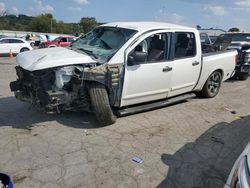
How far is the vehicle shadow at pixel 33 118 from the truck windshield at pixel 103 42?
4.29 feet

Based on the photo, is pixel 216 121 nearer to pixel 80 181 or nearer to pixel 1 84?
pixel 80 181

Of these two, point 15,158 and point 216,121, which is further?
point 216,121

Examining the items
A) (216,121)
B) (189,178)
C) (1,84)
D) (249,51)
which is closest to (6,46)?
(1,84)

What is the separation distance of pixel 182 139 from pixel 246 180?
2.97 m

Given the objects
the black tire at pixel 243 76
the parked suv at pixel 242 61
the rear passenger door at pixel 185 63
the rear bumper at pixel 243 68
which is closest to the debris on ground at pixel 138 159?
the rear passenger door at pixel 185 63

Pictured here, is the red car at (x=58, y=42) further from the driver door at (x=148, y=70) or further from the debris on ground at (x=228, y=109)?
the driver door at (x=148, y=70)

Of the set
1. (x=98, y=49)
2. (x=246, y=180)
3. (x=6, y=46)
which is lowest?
(x=6, y=46)

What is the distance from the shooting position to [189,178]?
4062mm

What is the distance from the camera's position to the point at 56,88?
17.3ft

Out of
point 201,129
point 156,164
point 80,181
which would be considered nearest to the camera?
point 80,181

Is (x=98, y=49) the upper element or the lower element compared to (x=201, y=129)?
upper

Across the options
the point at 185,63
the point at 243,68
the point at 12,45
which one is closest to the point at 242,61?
the point at 243,68

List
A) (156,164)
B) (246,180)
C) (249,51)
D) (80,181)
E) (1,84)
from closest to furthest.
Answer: (246,180) < (80,181) < (156,164) < (1,84) < (249,51)

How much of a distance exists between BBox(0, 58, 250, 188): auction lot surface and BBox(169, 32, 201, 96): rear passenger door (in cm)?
58
